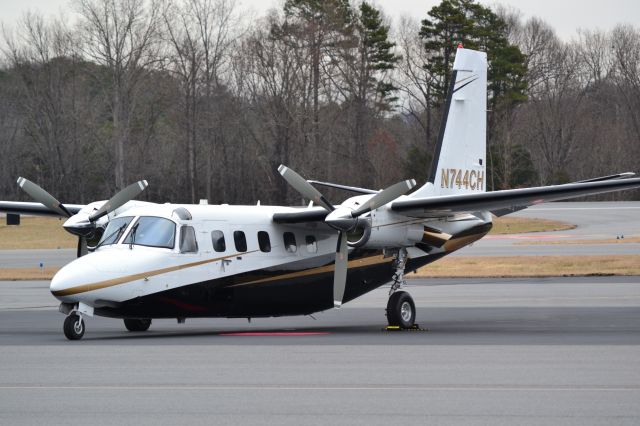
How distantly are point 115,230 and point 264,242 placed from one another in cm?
308

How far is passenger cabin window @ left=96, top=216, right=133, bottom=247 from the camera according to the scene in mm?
17922

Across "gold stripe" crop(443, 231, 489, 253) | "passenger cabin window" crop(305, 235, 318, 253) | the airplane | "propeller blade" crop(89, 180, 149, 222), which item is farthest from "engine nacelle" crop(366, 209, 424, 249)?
"propeller blade" crop(89, 180, 149, 222)

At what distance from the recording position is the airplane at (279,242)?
17469mm

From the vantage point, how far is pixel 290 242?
20.1 m

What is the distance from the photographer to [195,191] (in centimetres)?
6994

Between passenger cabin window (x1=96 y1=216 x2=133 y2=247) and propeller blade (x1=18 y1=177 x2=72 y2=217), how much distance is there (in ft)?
8.22

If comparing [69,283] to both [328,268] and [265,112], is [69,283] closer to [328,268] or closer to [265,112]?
[328,268]

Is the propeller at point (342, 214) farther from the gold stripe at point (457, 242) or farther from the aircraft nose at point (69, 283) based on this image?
the aircraft nose at point (69, 283)

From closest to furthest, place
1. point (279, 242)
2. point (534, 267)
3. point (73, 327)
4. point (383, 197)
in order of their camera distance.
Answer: point (73, 327)
point (383, 197)
point (279, 242)
point (534, 267)

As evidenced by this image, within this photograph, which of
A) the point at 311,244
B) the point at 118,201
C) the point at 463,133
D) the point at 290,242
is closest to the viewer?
the point at 118,201

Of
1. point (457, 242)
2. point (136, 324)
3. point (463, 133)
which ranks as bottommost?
point (136, 324)
